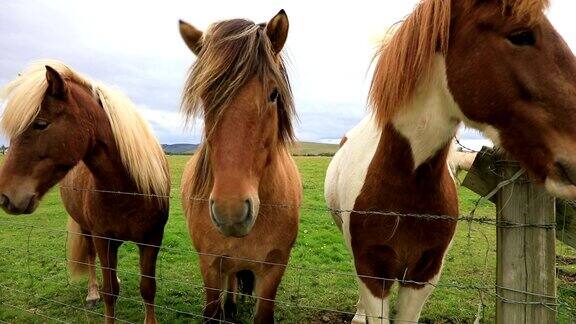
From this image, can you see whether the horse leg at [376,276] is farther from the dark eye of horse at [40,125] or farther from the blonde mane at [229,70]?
the dark eye of horse at [40,125]

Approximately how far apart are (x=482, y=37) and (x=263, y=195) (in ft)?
5.45

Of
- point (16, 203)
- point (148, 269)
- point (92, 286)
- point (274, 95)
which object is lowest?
point (92, 286)

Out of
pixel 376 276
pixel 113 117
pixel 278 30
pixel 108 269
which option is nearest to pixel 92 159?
pixel 113 117

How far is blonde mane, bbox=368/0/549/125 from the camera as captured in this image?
1.81 meters

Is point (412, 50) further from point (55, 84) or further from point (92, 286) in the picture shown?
point (92, 286)

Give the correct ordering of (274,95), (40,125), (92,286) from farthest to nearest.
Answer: (92,286), (40,125), (274,95)

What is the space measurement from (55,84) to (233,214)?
6.76ft

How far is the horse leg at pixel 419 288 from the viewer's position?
8.14 ft

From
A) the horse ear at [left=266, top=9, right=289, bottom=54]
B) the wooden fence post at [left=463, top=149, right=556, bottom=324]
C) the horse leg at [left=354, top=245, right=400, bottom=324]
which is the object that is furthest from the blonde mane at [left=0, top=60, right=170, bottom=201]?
the wooden fence post at [left=463, top=149, right=556, bottom=324]

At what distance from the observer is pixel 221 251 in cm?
288

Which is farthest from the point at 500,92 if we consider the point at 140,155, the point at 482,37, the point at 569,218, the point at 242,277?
the point at 242,277

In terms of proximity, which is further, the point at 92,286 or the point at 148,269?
the point at 92,286

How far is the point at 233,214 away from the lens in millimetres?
1945

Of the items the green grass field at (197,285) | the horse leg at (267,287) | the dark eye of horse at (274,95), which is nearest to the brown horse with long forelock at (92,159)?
the green grass field at (197,285)
